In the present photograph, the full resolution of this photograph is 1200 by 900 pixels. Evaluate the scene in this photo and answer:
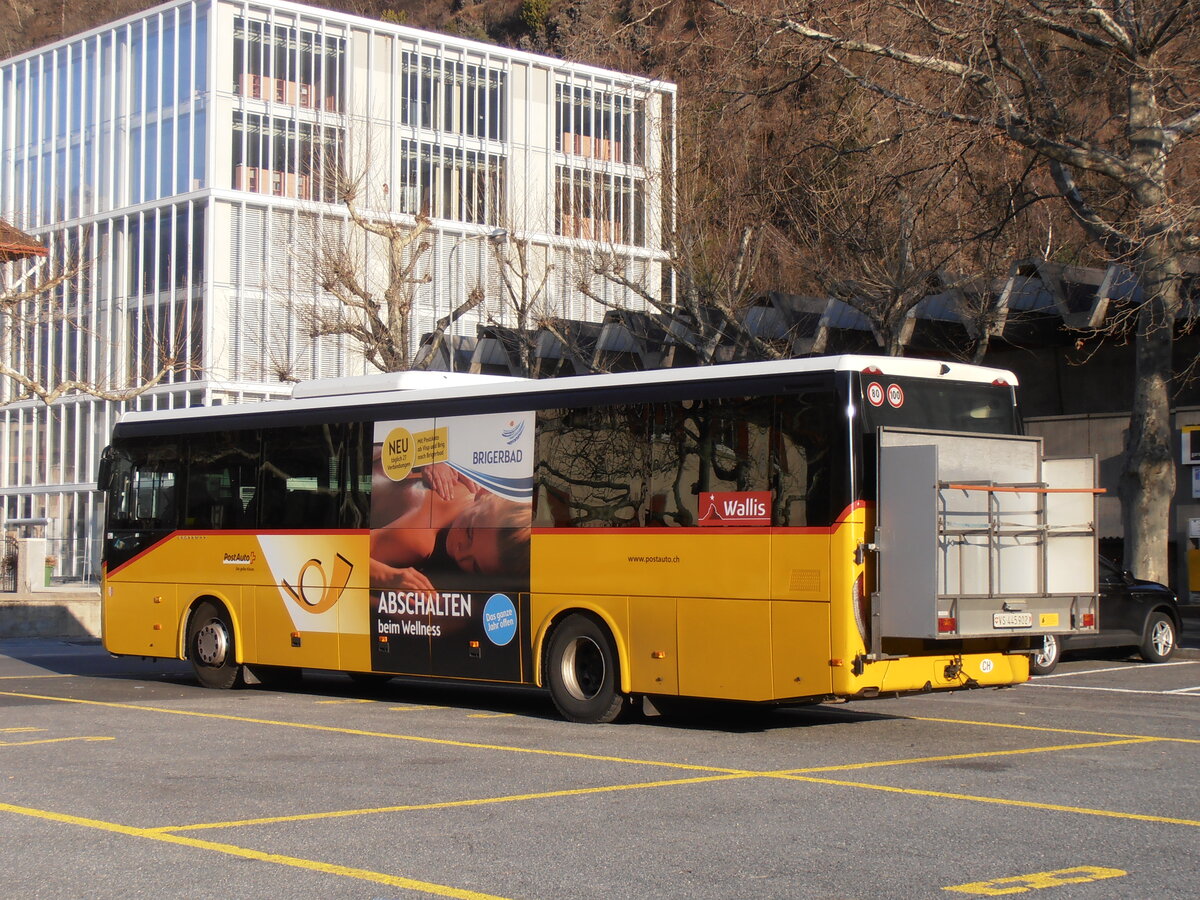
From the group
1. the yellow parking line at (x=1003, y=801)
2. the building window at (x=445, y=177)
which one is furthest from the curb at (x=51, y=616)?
the building window at (x=445, y=177)

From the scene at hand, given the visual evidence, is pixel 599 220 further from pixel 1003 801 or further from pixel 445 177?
pixel 1003 801

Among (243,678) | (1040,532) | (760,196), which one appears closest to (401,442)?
(243,678)

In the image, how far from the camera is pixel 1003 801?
29.4 ft

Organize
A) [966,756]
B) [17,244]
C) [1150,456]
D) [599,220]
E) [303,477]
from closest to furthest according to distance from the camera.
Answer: [966,756] < [303,477] < [1150,456] < [599,220] < [17,244]

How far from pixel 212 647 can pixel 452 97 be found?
4056 cm

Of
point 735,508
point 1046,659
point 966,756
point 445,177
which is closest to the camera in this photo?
point 966,756

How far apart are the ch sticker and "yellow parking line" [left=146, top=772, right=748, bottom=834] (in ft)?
22.0

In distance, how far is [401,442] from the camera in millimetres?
15297

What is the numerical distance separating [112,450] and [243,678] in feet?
11.2

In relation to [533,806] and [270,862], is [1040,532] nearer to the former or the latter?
[533,806]

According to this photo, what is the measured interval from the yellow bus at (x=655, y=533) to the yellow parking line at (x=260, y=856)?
5453 mm

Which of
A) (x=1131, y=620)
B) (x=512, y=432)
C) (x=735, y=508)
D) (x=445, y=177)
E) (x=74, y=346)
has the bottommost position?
(x=1131, y=620)

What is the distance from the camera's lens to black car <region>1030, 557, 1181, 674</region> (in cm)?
1881

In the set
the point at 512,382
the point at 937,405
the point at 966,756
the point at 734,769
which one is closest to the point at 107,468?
the point at 512,382
